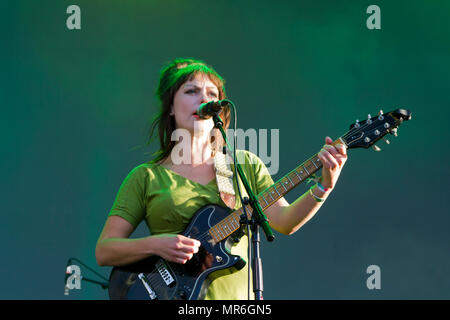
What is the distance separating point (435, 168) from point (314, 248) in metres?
1.04

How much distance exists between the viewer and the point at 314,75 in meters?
3.96

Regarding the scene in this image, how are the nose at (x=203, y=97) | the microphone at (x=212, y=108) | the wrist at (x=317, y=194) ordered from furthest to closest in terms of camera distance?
the nose at (x=203, y=97) < the wrist at (x=317, y=194) < the microphone at (x=212, y=108)

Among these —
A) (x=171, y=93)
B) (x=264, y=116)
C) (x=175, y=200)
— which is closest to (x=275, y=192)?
(x=175, y=200)

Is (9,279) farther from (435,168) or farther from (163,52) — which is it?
(435,168)

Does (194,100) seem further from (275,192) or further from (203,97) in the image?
(275,192)

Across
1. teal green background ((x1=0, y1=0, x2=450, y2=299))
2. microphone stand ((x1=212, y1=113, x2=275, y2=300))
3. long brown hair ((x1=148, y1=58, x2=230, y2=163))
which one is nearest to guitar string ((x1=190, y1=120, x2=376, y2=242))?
microphone stand ((x1=212, y1=113, x2=275, y2=300))

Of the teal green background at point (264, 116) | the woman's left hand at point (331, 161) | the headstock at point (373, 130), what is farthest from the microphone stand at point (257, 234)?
the teal green background at point (264, 116)

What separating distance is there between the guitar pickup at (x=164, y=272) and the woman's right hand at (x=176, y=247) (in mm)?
59

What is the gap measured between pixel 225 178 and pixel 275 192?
315mm

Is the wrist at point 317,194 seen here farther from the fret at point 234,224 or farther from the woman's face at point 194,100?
the woman's face at point 194,100

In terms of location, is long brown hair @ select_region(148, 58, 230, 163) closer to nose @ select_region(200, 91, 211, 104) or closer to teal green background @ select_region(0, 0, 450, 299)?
nose @ select_region(200, 91, 211, 104)

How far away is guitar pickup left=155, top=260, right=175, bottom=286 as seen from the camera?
2.26 m

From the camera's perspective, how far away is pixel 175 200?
2402mm

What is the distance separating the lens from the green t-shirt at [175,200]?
2.29 meters
